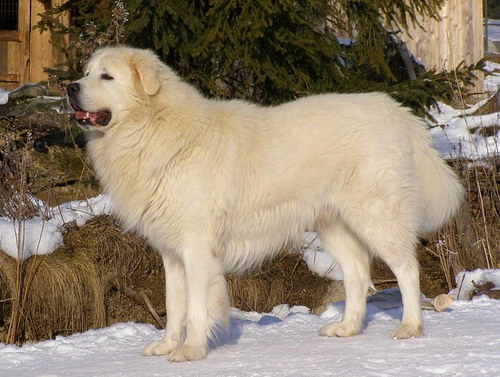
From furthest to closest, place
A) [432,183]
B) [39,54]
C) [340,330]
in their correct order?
[39,54] → [432,183] → [340,330]

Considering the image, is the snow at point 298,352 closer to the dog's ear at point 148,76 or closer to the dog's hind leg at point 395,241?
the dog's hind leg at point 395,241

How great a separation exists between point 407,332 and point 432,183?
988 mm

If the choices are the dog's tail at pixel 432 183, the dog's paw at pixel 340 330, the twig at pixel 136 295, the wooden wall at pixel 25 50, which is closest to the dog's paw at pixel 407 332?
the dog's paw at pixel 340 330

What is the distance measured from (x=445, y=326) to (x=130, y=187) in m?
2.12

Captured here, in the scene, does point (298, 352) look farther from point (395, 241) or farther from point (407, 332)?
point (395, 241)

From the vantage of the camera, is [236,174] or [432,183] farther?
[432,183]

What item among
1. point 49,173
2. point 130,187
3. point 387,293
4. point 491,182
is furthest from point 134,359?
point 491,182

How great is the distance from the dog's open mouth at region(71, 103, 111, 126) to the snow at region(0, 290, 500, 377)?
4.44 ft

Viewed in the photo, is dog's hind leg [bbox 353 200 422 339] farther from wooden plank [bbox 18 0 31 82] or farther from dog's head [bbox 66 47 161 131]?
wooden plank [bbox 18 0 31 82]

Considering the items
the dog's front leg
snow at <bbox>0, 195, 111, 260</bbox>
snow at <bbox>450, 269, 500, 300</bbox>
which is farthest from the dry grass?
the dog's front leg

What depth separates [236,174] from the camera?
502 centimetres

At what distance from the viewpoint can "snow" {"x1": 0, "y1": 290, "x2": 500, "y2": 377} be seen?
4199mm

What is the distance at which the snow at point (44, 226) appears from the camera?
7.02 metres

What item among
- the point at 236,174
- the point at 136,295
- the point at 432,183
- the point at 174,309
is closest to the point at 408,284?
the point at 432,183
